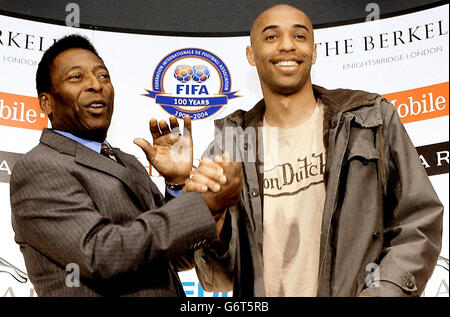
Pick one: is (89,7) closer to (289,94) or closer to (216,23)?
(216,23)

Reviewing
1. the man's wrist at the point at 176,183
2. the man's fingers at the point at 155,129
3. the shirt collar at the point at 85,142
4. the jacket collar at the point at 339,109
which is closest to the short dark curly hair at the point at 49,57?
the shirt collar at the point at 85,142

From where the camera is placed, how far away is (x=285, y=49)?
150cm

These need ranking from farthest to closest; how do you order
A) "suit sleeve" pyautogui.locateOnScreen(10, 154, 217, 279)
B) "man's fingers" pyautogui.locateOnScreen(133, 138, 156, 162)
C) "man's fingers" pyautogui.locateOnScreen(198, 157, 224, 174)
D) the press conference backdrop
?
the press conference backdrop, "man's fingers" pyautogui.locateOnScreen(133, 138, 156, 162), "man's fingers" pyautogui.locateOnScreen(198, 157, 224, 174), "suit sleeve" pyautogui.locateOnScreen(10, 154, 217, 279)

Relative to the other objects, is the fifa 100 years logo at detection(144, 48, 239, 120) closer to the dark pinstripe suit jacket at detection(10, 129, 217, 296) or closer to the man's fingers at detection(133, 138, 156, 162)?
the man's fingers at detection(133, 138, 156, 162)

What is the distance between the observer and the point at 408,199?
Answer: 4.27 feet

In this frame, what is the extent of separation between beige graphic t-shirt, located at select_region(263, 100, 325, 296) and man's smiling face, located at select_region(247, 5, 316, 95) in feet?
0.35

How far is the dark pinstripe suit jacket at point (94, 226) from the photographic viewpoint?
3.61 feet

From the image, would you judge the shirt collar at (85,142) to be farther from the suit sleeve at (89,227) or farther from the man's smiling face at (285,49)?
the man's smiling face at (285,49)

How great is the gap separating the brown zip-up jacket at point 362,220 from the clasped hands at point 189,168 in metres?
0.12

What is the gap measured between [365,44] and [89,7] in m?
0.90

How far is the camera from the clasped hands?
118 cm

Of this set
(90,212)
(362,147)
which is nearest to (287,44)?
(362,147)

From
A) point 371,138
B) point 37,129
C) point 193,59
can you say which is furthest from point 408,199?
point 37,129

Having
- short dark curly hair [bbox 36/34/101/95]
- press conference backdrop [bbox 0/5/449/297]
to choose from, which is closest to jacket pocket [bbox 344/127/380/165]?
press conference backdrop [bbox 0/5/449/297]
